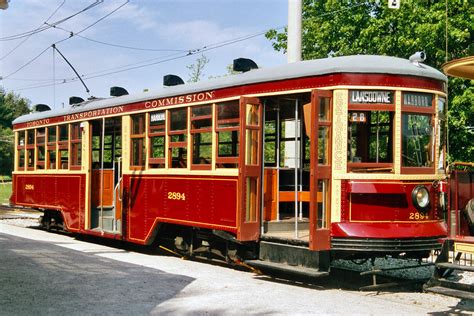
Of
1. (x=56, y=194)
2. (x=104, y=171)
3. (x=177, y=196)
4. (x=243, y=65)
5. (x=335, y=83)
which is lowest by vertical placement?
(x=56, y=194)

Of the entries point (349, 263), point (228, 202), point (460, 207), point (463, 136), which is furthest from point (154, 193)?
point (463, 136)

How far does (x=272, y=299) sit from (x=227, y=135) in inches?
117

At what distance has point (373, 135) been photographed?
8750 millimetres

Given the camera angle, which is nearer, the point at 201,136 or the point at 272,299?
the point at 272,299

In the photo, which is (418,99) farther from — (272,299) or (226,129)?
(272,299)

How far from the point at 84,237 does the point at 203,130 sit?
20.3 feet

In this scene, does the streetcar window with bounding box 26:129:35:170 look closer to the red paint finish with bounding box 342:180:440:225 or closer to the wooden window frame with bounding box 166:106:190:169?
the wooden window frame with bounding box 166:106:190:169

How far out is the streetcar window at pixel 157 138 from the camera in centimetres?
1099

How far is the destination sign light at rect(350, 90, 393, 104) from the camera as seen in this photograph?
27.2 feet

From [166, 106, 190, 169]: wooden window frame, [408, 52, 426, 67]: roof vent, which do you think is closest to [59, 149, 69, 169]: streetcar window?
[166, 106, 190, 169]: wooden window frame

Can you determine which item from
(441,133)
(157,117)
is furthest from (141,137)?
(441,133)

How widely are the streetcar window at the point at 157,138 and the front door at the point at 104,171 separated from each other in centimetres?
188

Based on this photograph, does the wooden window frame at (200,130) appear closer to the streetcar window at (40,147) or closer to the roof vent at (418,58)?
the roof vent at (418,58)

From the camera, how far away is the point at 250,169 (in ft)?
30.2
